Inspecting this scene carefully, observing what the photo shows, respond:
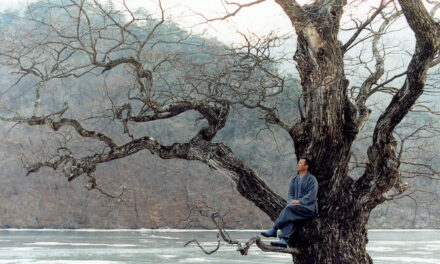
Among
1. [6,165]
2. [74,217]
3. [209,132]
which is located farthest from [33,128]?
[209,132]

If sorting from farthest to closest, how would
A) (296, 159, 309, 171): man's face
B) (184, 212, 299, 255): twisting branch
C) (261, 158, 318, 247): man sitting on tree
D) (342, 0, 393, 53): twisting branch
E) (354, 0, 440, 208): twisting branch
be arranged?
1. (342, 0, 393, 53): twisting branch
2. (296, 159, 309, 171): man's face
3. (261, 158, 318, 247): man sitting on tree
4. (354, 0, 440, 208): twisting branch
5. (184, 212, 299, 255): twisting branch

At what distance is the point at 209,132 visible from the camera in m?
8.27

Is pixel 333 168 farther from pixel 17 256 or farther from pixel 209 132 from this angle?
pixel 17 256

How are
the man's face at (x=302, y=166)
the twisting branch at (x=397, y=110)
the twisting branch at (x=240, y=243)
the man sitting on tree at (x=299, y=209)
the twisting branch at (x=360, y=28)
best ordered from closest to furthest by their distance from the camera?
the twisting branch at (x=240, y=243)
the twisting branch at (x=397, y=110)
the man sitting on tree at (x=299, y=209)
the man's face at (x=302, y=166)
the twisting branch at (x=360, y=28)

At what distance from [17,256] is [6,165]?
3002cm

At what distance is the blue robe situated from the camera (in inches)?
Answer: 255

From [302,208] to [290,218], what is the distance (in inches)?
7.0

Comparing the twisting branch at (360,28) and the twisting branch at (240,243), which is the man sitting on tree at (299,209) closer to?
the twisting branch at (240,243)

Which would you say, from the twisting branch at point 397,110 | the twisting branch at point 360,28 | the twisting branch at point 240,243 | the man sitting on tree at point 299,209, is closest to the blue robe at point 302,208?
the man sitting on tree at point 299,209

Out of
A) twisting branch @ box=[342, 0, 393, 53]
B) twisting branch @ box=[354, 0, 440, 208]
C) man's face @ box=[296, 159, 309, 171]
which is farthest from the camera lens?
twisting branch @ box=[342, 0, 393, 53]

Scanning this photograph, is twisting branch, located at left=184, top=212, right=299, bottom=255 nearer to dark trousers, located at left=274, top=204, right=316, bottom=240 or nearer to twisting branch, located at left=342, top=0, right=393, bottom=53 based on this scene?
dark trousers, located at left=274, top=204, right=316, bottom=240

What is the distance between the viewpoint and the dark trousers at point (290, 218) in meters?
6.48

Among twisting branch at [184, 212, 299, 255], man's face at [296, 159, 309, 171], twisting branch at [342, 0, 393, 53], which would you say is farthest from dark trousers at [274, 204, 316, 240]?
twisting branch at [342, 0, 393, 53]

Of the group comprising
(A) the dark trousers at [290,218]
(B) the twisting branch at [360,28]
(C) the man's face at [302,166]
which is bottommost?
(A) the dark trousers at [290,218]
